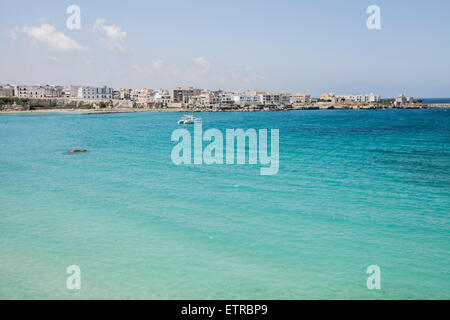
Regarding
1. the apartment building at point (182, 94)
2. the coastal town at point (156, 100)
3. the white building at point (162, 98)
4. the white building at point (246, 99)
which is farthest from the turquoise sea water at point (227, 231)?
the white building at point (246, 99)

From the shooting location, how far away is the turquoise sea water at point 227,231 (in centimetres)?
820

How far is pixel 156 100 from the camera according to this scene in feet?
436

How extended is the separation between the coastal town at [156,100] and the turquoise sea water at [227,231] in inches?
3856

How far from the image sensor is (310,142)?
31844 millimetres

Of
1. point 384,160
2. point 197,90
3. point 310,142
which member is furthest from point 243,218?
point 197,90

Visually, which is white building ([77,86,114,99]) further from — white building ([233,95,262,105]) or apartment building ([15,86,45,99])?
white building ([233,95,262,105])

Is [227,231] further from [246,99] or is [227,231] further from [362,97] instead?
[362,97]

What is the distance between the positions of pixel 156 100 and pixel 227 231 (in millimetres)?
125775

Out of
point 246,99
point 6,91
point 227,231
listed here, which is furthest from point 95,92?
point 227,231

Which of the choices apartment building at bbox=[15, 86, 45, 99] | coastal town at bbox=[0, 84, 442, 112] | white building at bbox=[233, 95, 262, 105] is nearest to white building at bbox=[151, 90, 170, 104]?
coastal town at bbox=[0, 84, 442, 112]

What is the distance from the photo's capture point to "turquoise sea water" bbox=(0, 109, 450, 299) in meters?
8.20

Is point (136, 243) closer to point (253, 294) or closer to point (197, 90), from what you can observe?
point (253, 294)
